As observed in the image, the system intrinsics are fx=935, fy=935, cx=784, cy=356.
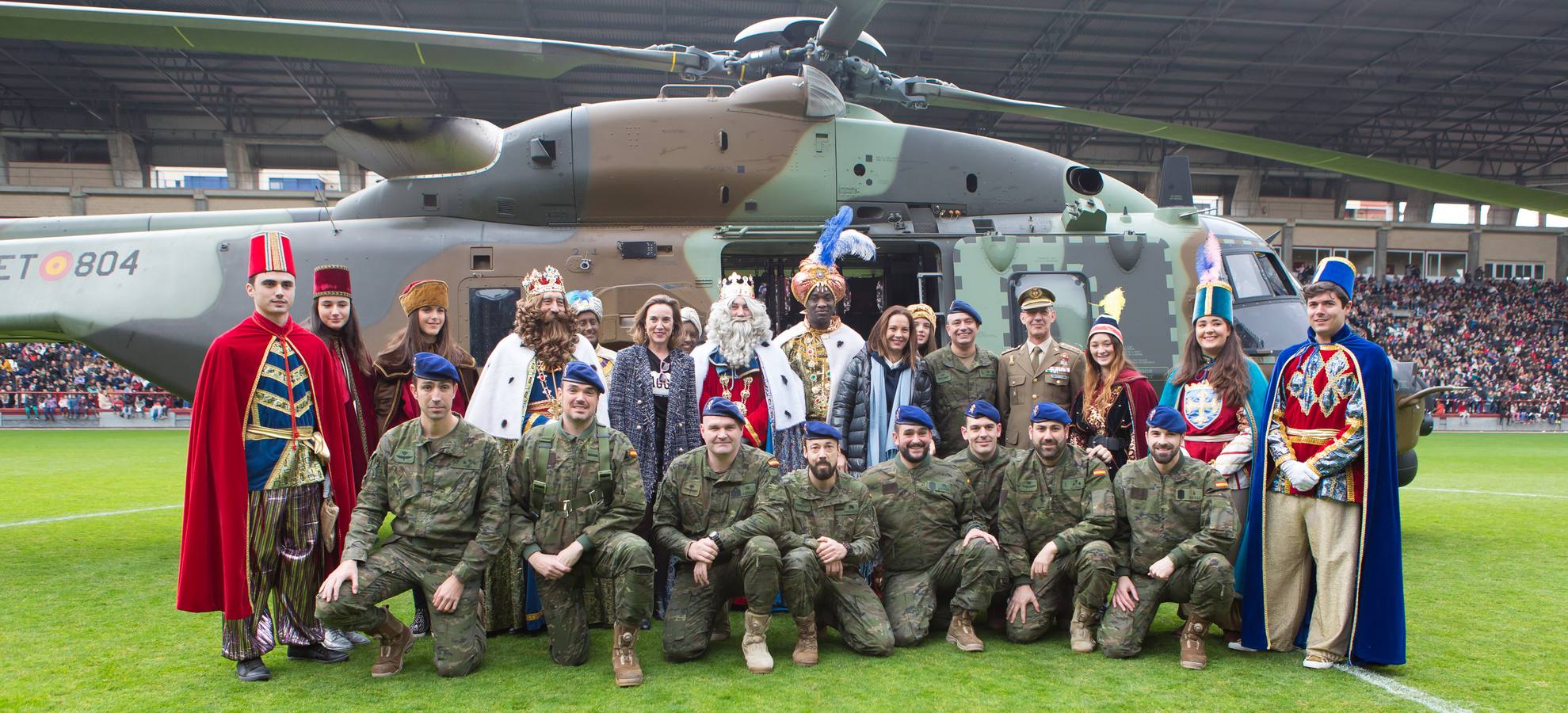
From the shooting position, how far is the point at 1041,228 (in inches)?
307

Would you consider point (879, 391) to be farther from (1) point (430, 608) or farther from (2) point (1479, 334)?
(2) point (1479, 334)

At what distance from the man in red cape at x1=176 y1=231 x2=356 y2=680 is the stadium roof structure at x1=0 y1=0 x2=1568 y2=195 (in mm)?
18159

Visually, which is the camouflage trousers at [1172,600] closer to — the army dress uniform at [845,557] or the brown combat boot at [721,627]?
the army dress uniform at [845,557]

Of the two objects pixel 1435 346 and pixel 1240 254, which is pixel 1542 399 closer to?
pixel 1435 346

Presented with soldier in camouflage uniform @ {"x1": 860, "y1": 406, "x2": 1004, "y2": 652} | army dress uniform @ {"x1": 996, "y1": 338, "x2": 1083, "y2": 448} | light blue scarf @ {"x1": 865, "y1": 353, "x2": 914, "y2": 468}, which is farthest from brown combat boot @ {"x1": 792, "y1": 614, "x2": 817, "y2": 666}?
army dress uniform @ {"x1": 996, "y1": 338, "x2": 1083, "y2": 448}

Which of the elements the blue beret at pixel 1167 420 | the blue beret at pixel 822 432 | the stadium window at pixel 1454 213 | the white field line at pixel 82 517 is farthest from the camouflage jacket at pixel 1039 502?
the stadium window at pixel 1454 213

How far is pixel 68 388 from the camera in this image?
23.2 meters

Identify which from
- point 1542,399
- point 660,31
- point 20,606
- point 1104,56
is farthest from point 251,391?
point 1542,399

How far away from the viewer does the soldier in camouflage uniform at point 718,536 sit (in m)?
4.34

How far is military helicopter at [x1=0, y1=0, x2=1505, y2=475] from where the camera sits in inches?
284

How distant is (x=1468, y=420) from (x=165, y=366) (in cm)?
2978

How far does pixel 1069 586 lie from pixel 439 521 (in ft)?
10.2

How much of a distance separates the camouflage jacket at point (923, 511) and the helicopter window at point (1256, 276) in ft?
13.2

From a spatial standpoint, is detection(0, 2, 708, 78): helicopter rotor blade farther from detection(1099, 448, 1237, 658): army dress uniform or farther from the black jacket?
detection(1099, 448, 1237, 658): army dress uniform
